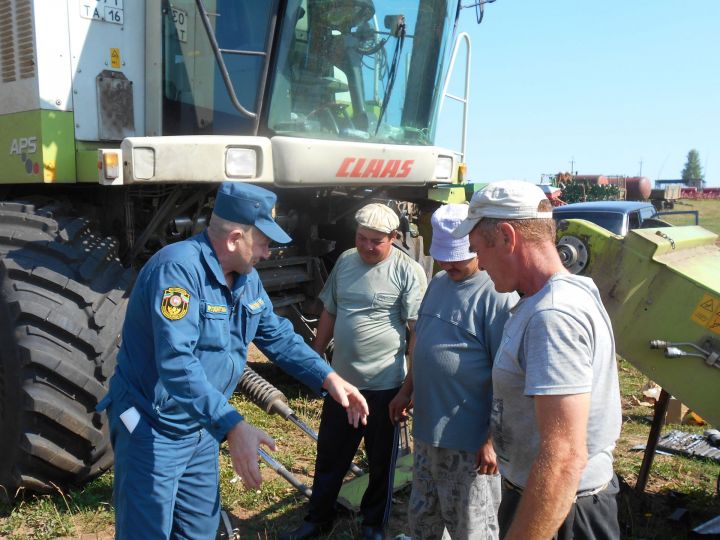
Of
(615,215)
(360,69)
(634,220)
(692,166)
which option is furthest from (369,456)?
(692,166)

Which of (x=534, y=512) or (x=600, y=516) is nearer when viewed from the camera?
(x=534, y=512)

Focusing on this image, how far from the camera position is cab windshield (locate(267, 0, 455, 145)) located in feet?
13.8

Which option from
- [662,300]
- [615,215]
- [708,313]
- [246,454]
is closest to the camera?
[246,454]

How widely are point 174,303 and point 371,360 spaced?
1.48m

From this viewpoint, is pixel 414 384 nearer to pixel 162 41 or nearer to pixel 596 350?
pixel 596 350

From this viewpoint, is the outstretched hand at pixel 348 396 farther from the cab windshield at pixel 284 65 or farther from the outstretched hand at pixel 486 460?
the cab windshield at pixel 284 65

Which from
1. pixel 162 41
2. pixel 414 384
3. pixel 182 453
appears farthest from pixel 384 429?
pixel 162 41

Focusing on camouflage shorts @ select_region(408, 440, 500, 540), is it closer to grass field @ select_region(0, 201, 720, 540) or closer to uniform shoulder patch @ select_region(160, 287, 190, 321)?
grass field @ select_region(0, 201, 720, 540)

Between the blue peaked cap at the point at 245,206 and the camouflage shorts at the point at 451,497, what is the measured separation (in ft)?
3.76

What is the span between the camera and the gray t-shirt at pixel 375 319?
3467 mm

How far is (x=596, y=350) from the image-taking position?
1706 millimetres

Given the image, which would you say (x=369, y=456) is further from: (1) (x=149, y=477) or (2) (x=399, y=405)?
(1) (x=149, y=477)

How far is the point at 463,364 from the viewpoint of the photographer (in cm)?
273

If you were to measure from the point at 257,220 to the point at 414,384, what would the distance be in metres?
1.05
